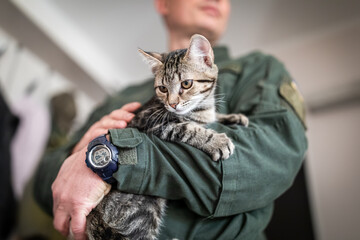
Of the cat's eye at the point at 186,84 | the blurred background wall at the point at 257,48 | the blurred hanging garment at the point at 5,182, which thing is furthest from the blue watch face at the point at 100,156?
the blurred hanging garment at the point at 5,182

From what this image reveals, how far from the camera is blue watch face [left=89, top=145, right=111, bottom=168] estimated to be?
0.52 meters

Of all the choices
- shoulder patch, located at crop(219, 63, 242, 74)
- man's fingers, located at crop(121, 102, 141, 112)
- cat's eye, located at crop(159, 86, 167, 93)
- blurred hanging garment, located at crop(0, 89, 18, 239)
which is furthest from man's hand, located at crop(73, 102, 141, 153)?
blurred hanging garment, located at crop(0, 89, 18, 239)

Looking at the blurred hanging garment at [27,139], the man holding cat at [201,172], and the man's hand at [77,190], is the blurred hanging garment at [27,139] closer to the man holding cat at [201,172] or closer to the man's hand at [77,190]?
the man holding cat at [201,172]

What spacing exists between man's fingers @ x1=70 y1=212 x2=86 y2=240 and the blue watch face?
4.3 inches

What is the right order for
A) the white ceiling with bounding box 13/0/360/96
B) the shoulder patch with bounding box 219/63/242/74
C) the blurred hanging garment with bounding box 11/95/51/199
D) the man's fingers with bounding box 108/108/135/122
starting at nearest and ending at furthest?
the man's fingers with bounding box 108/108/135/122 < the shoulder patch with bounding box 219/63/242/74 < the white ceiling with bounding box 13/0/360/96 < the blurred hanging garment with bounding box 11/95/51/199

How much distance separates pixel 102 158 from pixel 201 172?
225 mm

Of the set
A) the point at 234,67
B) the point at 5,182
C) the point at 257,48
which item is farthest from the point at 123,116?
the point at 5,182

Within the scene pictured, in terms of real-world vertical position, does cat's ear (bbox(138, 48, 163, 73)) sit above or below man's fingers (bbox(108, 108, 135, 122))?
above

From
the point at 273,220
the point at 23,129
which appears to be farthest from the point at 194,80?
the point at 23,129

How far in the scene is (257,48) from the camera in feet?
4.73

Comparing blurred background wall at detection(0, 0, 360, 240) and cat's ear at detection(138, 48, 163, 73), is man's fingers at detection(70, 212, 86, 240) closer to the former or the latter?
cat's ear at detection(138, 48, 163, 73)

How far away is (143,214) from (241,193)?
24 cm

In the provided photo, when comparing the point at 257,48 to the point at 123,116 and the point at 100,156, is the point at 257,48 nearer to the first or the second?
the point at 123,116

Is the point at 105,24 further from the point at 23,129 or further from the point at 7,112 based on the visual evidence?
the point at 23,129
